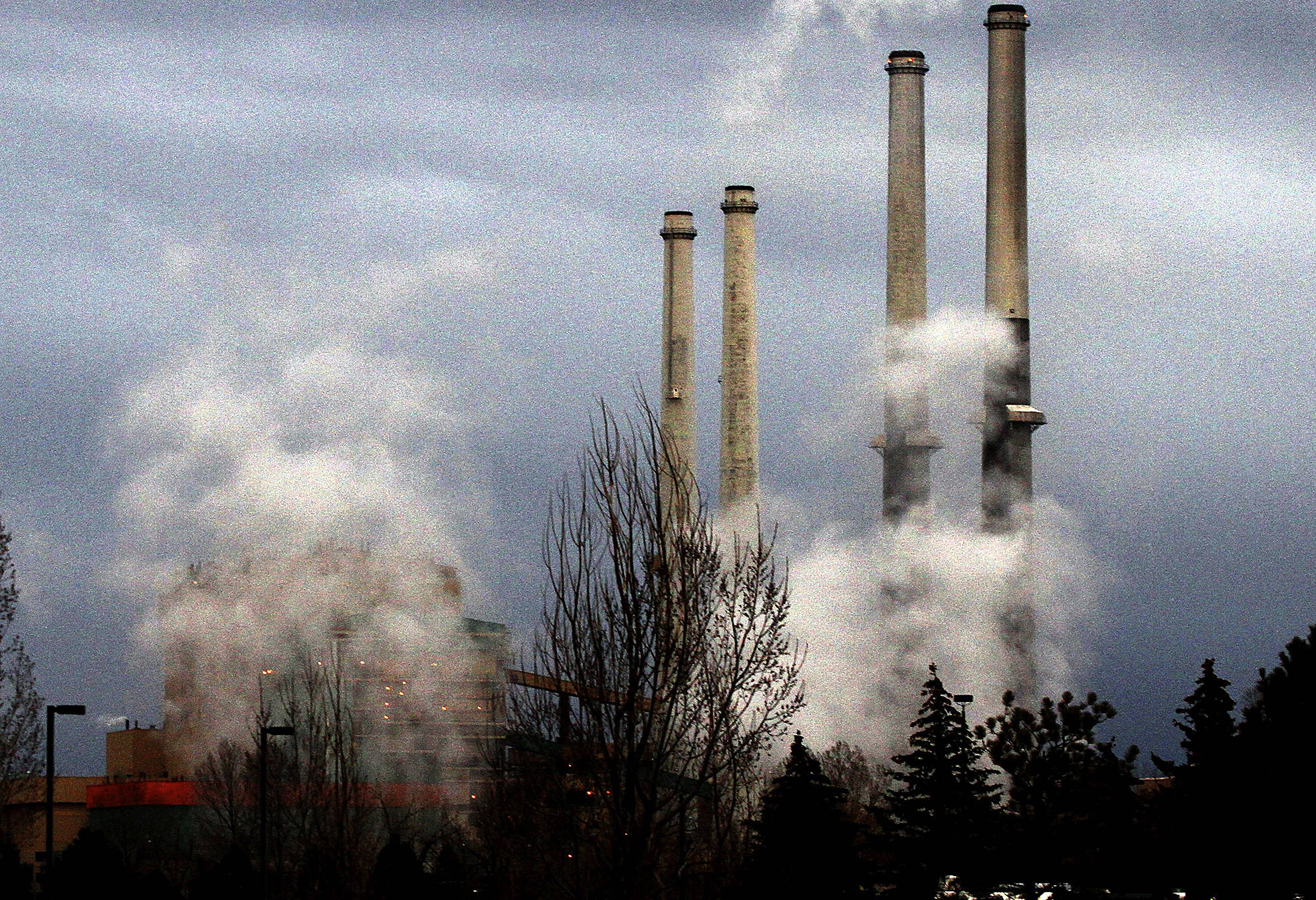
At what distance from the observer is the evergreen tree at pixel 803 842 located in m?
27.1

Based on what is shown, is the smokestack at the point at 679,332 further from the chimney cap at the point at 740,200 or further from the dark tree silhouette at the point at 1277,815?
the dark tree silhouette at the point at 1277,815

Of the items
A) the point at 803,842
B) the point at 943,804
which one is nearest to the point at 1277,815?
the point at 943,804

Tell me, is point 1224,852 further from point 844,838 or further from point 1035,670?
point 1035,670

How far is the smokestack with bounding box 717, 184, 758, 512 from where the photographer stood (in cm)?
5219

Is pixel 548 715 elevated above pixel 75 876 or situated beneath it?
elevated above

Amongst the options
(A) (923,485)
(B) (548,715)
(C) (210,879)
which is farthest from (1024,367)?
(B) (548,715)

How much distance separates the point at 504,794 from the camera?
102 ft

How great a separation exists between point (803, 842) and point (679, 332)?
2777 cm

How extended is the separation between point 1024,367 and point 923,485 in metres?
3.80

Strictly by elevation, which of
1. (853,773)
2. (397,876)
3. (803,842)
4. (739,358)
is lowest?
(397,876)

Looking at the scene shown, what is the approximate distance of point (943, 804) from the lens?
96.9 ft

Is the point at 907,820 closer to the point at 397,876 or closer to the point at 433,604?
the point at 397,876

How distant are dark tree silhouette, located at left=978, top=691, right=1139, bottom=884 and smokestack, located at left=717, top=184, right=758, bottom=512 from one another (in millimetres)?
21414

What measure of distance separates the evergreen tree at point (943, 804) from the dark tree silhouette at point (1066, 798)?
1.52 feet
